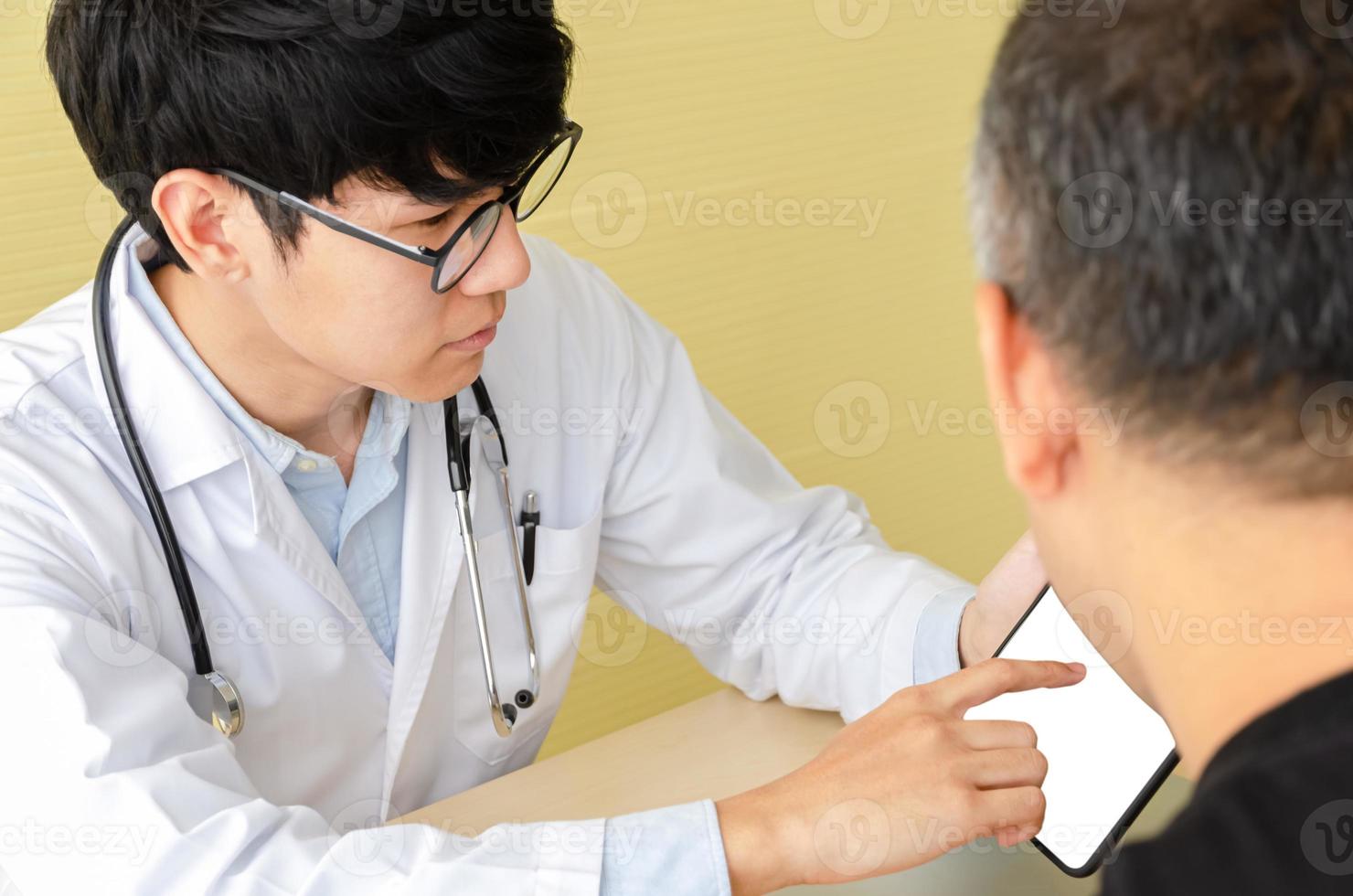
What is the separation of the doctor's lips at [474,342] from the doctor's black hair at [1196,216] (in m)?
0.64

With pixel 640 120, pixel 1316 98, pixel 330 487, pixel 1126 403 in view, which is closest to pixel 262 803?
pixel 330 487

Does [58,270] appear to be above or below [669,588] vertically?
above

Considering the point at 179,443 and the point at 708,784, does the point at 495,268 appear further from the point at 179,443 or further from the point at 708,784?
the point at 708,784

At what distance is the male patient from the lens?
0.51 metres

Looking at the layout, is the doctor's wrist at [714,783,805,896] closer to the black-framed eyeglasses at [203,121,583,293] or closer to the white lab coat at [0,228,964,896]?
the white lab coat at [0,228,964,896]

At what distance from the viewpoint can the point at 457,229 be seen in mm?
1079

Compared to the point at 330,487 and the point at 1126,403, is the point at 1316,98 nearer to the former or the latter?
the point at 1126,403

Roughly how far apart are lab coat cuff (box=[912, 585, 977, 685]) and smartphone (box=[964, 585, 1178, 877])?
12 cm

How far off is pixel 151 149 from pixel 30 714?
1.45 feet

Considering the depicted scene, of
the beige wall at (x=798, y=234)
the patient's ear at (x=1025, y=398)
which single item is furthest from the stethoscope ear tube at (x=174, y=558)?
the beige wall at (x=798, y=234)

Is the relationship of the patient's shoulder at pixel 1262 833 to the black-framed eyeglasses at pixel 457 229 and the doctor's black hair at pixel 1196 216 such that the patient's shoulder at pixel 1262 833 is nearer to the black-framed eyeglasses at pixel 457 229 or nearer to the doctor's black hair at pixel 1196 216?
the doctor's black hair at pixel 1196 216

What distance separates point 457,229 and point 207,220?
20cm

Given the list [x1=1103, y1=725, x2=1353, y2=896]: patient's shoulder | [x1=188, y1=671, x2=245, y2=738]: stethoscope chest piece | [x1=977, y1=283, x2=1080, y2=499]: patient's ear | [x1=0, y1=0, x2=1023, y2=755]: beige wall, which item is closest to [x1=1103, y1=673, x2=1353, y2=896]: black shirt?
[x1=1103, y1=725, x2=1353, y2=896]: patient's shoulder

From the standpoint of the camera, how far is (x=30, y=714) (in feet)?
3.00
